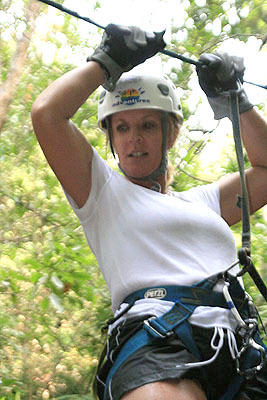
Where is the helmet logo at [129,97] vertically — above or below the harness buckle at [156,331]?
above

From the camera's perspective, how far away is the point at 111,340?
1.63 meters

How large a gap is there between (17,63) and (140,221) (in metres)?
3.01

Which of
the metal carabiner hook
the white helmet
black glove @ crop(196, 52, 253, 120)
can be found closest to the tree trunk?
the white helmet

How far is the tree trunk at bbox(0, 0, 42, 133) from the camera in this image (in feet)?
13.3

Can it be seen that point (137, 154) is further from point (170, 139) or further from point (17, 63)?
point (17, 63)

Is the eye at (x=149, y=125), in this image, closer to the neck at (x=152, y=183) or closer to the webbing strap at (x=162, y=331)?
the neck at (x=152, y=183)

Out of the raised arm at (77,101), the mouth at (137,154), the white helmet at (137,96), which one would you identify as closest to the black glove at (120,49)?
the raised arm at (77,101)

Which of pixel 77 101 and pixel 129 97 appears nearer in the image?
pixel 77 101

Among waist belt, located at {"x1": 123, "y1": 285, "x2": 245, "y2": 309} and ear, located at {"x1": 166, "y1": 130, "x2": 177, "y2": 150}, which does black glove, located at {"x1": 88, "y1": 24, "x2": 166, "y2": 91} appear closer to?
ear, located at {"x1": 166, "y1": 130, "x2": 177, "y2": 150}

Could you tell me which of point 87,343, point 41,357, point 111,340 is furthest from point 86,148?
point 41,357

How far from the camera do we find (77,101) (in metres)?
1.68

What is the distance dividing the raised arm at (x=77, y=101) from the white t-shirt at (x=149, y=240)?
0.06 meters

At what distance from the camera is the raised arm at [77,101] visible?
1.64 m

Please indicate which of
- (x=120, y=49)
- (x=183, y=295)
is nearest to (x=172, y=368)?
(x=183, y=295)
